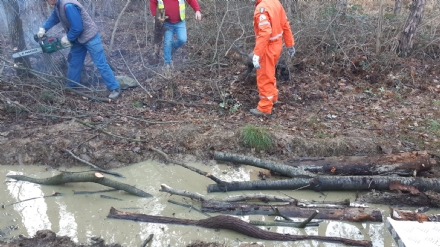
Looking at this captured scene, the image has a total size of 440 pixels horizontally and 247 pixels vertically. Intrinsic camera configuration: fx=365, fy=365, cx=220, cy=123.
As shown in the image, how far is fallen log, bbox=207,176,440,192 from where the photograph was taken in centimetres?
450

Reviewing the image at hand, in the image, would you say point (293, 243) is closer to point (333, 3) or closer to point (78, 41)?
point (78, 41)

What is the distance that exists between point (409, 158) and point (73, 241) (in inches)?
163

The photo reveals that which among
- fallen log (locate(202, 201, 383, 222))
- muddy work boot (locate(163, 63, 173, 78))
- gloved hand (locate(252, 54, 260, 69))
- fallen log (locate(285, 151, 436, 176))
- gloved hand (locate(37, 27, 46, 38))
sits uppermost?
gloved hand (locate(37, 27, 46, 38))

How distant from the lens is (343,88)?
7297 millimetres

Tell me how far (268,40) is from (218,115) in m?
1.51

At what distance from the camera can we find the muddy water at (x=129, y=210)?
387 centimetres

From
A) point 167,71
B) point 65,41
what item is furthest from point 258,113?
point 65,41

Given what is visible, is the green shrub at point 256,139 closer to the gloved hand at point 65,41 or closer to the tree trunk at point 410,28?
the gloved hand at point 65,41

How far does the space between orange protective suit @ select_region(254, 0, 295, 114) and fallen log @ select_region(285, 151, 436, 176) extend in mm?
1551

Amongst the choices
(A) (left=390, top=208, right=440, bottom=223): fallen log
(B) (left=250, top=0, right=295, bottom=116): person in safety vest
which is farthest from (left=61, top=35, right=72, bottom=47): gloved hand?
(A) (left=390, top=208, right=440, bottom=223): fallen log

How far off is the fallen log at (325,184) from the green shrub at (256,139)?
834 mm

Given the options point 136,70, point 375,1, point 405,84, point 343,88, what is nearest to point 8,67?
point 136,70

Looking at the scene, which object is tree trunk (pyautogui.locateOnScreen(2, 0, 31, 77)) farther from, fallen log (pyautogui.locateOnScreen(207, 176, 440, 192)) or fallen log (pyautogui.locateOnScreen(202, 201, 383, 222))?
fallen log (pyautogui.locateOnScreen(202, 201, 383, 222))

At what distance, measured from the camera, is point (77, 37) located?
618 centimetres
